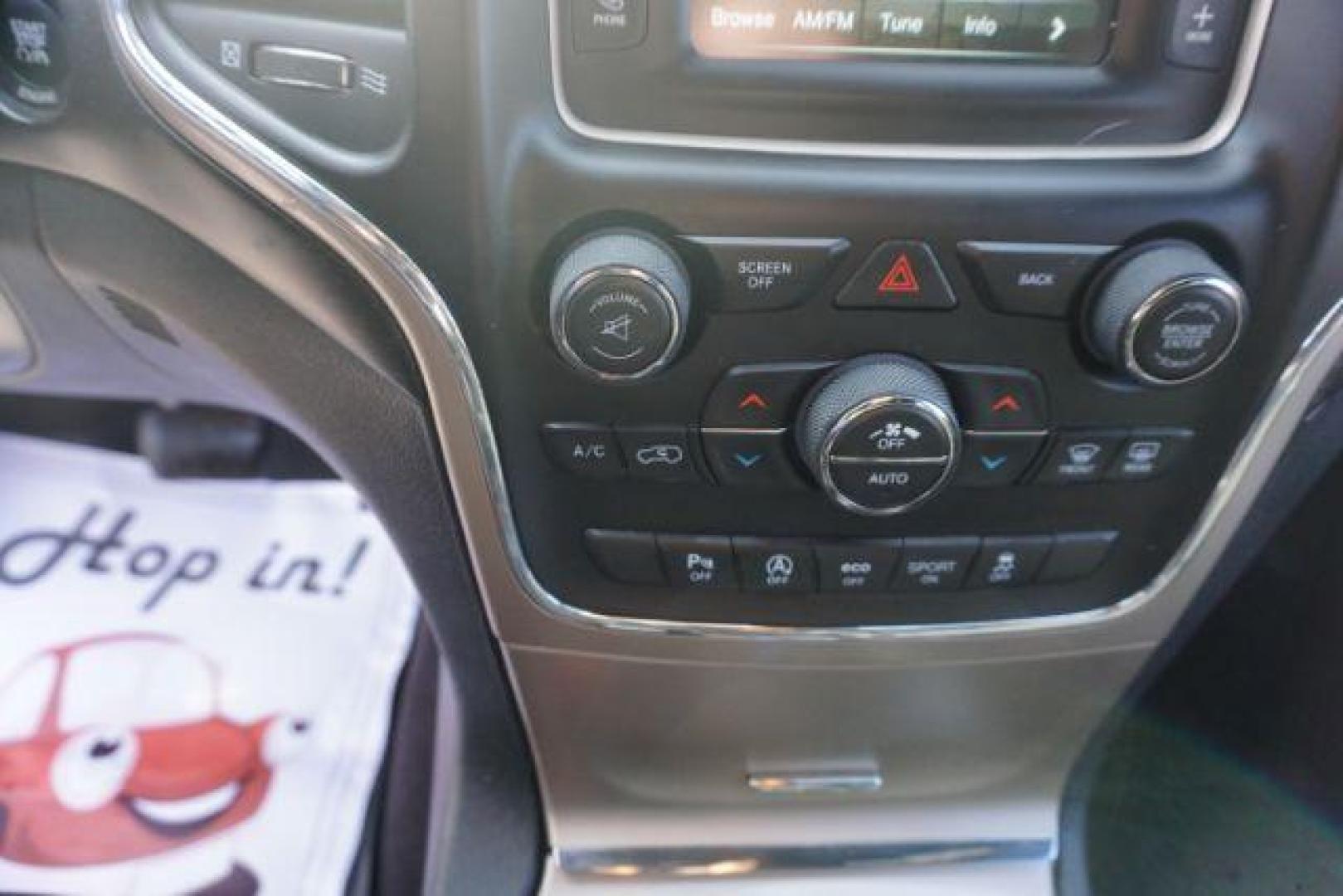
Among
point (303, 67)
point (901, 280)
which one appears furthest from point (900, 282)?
point (303, 67)

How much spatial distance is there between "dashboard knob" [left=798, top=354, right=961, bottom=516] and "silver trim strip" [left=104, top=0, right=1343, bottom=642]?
13 cm

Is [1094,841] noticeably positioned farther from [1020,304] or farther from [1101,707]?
[1020,304]

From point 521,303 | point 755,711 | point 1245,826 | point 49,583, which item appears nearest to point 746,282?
point 521,303

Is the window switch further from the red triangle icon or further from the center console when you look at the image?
the red triangle icon

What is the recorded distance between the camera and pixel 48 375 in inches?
37.8

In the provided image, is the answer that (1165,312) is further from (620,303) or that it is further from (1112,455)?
(620,303)

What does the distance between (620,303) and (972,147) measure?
164 millimetres

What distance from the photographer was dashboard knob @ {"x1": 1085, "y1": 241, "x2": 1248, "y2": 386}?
0.55 metres

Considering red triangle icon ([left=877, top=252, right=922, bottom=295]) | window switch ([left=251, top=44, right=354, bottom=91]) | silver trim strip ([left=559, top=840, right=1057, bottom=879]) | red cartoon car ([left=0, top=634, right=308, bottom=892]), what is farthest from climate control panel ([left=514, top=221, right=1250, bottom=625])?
red cartoon car ([left=0, top=634, right=308, bottom=892])

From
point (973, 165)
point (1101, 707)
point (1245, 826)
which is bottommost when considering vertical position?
point (1245, 826)

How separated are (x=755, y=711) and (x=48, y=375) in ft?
1.93

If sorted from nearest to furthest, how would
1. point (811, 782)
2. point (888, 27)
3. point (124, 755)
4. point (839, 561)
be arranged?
point (888, 27), point (839, 561), point (811, 782), point (124, 755)

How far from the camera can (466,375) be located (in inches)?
23.6

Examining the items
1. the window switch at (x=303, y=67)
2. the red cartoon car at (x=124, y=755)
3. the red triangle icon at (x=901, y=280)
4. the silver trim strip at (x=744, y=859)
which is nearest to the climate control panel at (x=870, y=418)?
the red triangle icon at (x=901, y=280)
